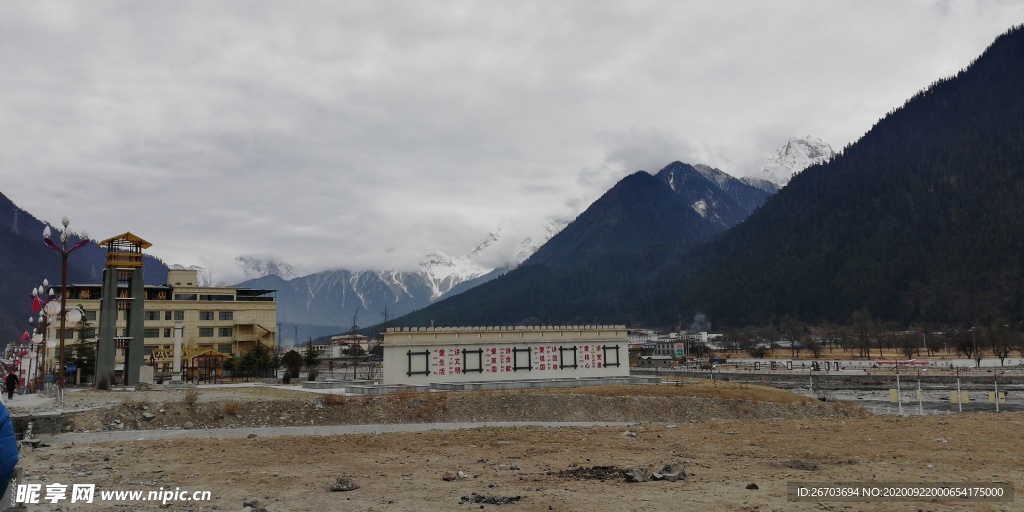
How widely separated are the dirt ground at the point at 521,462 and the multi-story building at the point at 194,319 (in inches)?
2280

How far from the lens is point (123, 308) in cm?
5988

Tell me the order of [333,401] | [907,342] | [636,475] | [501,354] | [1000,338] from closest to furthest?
[636,475] < [333,401] < [501,354] < [1000,338] < [907,342]

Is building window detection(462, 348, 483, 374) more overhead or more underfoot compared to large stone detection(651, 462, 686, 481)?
more overhead

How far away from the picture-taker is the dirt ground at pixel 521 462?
14789mm

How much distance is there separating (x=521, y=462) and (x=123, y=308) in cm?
5262

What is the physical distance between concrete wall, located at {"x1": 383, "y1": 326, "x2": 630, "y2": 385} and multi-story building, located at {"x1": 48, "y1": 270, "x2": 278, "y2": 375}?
4469 cm

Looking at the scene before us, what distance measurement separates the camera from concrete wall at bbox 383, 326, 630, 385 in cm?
5309

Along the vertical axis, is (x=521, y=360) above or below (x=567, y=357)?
below

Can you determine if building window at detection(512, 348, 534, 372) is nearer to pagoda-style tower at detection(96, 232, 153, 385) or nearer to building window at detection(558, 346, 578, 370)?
building window at detection(558, 346, 578, 370)

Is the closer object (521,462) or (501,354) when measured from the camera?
(521,462)

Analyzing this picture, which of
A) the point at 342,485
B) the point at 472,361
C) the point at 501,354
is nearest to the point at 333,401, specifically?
the point at 472,361

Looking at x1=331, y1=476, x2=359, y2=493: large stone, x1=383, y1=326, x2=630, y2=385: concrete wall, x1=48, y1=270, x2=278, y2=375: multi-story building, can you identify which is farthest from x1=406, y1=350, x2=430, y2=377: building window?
x1=48, y1=270, x2=278, y2=375: multi-story building

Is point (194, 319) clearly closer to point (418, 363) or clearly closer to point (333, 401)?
point (418, 363)

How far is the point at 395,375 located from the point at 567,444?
30.1 meters
